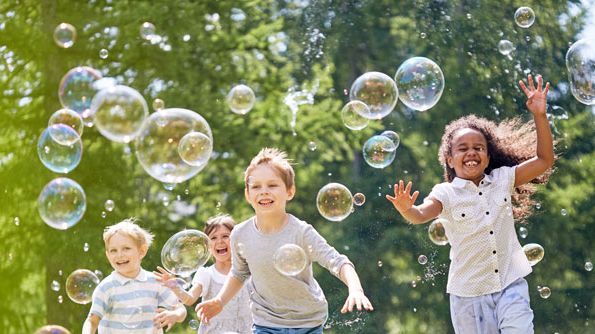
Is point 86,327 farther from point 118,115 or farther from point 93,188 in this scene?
point 93,188

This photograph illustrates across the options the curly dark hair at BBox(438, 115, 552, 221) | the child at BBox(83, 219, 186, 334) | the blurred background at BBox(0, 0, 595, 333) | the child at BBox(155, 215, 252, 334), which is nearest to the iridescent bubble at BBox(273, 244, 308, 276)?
the child at BBox(83, 219, 186, 334)

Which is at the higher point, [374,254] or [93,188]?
[93,188]

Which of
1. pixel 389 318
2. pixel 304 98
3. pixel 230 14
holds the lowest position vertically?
pixel 389 318

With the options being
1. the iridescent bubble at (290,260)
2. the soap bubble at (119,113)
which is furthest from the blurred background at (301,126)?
the iridescent bubble at (290,260)

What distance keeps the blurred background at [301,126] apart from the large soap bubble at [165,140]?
5.12m

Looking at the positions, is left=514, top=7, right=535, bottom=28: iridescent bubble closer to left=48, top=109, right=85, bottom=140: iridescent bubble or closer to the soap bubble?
the soap bubble

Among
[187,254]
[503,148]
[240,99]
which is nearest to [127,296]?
[187,254]

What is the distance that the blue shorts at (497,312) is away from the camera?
443 cm

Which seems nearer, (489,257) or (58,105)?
(489,257)

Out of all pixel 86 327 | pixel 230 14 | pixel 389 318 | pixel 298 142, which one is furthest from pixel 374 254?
pixel 86 327

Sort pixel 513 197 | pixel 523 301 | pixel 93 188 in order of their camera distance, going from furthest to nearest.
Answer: pixel 93 188 < pixel 513 197 < pixel 523 301

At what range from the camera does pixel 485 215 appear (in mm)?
4738

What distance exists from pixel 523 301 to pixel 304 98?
26.4 feet

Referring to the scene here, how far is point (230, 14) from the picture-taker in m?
12.5
